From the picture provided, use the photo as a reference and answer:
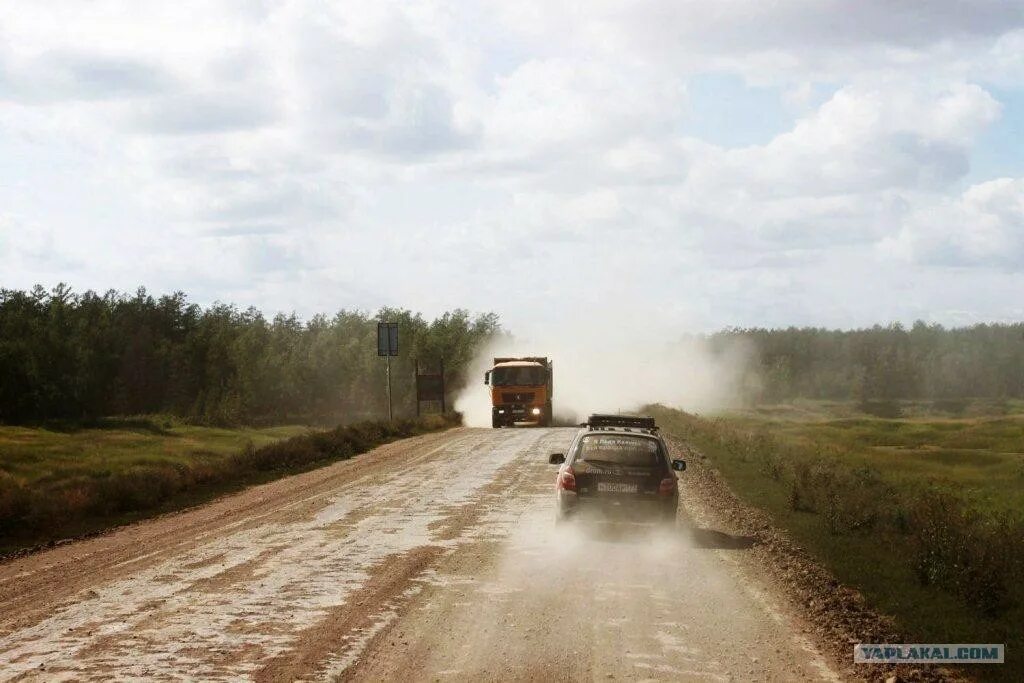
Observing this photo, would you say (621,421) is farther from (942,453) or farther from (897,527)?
(942,453)

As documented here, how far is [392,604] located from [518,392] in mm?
38433

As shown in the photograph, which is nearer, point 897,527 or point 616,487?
point 616,487

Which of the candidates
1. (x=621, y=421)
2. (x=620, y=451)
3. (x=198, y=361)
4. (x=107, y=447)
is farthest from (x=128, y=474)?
(x=198, y=361)

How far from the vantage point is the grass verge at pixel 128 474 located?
63.0 ft

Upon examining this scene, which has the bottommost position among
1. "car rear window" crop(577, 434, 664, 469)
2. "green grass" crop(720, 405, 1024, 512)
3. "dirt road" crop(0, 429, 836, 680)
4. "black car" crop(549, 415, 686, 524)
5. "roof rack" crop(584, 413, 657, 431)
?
"green grass" crop(720, 405, 1024, 512)

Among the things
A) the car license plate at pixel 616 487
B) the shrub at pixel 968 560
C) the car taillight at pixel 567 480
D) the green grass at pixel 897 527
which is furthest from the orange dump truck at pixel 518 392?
the car license plate at pixel 616 487

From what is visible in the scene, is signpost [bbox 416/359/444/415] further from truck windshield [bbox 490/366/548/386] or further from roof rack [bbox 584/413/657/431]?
roof rack [bbox 584/413/657/431]

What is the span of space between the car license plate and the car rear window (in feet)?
1.22

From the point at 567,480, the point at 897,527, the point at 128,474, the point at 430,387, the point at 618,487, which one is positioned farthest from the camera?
the point at 430,387

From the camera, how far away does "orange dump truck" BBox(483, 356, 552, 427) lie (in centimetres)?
4991

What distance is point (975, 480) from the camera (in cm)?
4931

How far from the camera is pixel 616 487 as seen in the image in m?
16.7

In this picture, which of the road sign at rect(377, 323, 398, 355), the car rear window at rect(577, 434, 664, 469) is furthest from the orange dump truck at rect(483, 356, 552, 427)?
the car rear window at rect(577, 434, 664, 469)

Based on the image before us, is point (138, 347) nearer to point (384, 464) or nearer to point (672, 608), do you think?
point (384, 464)
